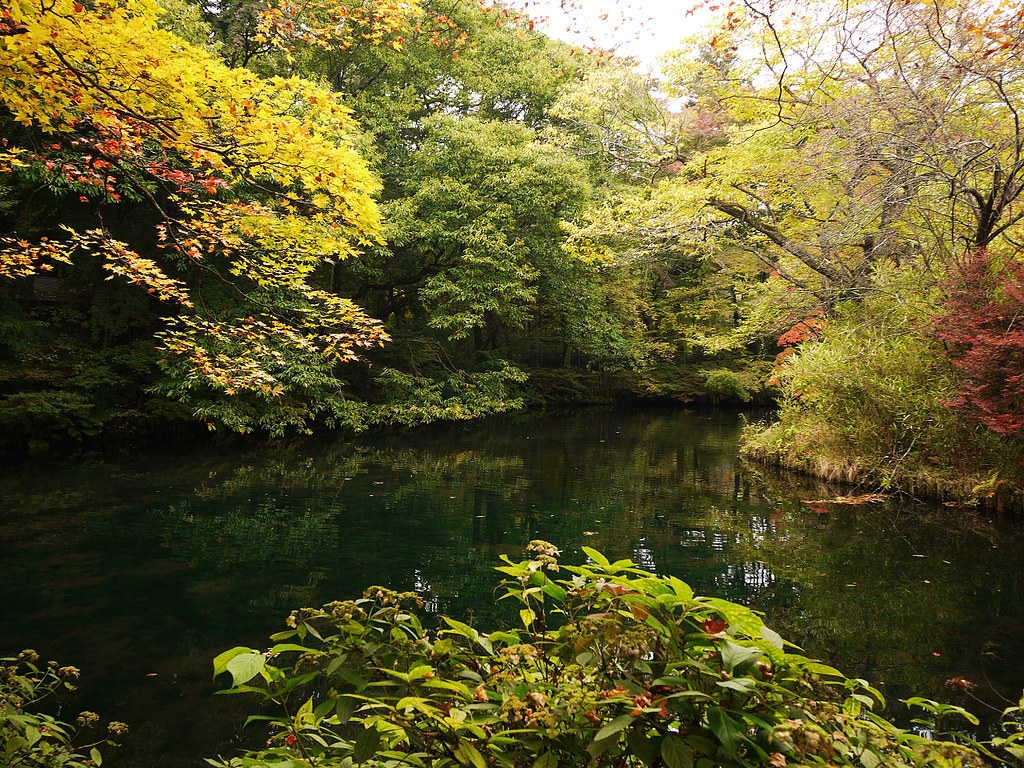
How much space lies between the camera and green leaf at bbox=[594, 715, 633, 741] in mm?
981

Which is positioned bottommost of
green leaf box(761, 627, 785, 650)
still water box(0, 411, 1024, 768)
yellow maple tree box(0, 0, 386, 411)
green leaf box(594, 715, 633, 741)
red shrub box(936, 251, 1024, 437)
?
still water box(0, 411, 1024, 768)

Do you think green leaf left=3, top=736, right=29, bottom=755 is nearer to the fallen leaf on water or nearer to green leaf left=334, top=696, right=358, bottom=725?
green leaf left=334, top=696, right=358, bottom=725

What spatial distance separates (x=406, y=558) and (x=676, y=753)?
4180 millimetres

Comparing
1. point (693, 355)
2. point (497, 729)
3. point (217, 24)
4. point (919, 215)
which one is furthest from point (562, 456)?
point (693, 355)

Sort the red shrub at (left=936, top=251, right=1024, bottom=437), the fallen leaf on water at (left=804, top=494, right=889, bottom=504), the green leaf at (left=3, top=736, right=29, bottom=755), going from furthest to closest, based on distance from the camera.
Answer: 1. the fallen leaf on water at (left=804, top=494, right=889, bottom=504)
2. the red shrub at (left=936, top=251, right=1024, bottom=437)
3. the green leaf at (left=3, top=736, right=29, bottom=755)

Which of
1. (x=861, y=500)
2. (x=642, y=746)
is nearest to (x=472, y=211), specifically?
(x=861, y=500)

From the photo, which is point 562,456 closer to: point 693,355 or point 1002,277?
point 1002,277

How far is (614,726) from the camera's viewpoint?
3.27ft

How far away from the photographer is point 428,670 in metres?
1.12

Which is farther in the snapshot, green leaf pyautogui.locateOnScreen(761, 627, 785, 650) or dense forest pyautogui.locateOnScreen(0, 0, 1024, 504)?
dense forest pyautogui.locateOnScreen(0, 0, 1024, 504)

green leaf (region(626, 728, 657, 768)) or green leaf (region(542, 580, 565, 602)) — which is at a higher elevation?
green leaf (region(542, 580, 565, 602))

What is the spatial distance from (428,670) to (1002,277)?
7.33 metres

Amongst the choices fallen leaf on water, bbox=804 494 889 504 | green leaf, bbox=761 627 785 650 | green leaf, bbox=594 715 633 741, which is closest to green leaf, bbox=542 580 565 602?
green leaf, bbox=594 715 633 741

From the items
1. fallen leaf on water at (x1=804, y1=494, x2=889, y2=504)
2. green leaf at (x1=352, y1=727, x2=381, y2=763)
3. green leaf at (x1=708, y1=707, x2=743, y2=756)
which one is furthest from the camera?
fallen leaf on water at (x1=804, y1=494, x2=889, y2=504)
